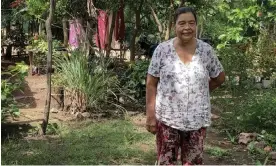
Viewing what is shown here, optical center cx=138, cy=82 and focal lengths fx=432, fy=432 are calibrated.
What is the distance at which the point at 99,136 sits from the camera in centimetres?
541

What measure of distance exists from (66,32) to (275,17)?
5.80m

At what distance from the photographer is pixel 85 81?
21.3 ft

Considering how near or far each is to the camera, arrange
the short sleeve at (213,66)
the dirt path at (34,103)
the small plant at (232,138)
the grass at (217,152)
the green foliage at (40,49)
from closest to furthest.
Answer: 1. the short sleeve at (213,66)
2. the grass at (217,152)
3. the small plant at (232,138)
4. the dirt path at (34,103)
5. the green foliage at (40,49)

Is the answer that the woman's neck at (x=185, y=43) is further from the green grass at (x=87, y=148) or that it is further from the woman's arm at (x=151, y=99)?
the green grass at (x=87, y=148)

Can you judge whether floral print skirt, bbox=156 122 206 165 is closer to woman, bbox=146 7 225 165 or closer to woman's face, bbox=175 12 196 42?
woman, bbox=146 7 225 165

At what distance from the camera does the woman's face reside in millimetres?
2891

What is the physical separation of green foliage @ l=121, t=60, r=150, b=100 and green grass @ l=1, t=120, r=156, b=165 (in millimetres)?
1462

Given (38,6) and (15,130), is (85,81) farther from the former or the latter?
(38,6)

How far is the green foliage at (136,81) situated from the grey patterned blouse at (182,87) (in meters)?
4.24

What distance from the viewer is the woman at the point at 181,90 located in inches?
114

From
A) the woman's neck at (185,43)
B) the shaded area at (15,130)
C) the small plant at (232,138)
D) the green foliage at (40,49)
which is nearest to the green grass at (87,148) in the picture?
the shaded area at (15,130)

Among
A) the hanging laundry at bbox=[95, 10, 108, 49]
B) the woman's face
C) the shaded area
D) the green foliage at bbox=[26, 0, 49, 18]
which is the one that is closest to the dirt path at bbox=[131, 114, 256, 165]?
the woman's face

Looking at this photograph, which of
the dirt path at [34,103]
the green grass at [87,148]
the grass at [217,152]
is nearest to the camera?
the green grass at [87,148]

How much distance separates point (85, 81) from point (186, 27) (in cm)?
379
